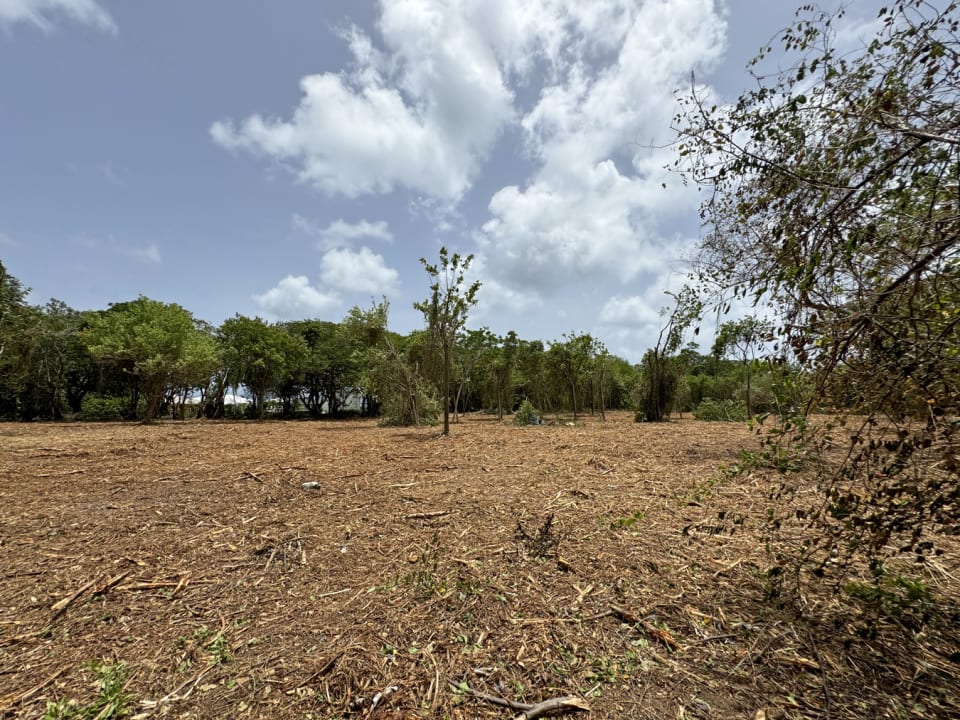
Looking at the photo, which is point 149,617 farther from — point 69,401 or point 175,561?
point 69,401

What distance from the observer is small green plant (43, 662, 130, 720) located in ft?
5.77

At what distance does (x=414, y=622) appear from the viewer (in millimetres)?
2338

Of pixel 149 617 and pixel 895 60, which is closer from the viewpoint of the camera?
pixel 895 60

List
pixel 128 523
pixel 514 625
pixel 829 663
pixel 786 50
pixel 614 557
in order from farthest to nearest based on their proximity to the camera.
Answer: pixel 128 523 → pixel 614 557 → pixel 514 625 → pixel 786 50 → pixel 829 663

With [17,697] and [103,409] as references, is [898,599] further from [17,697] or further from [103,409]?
[103,409]

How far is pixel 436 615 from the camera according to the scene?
240 centimetres

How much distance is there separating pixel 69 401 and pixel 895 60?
133 feet

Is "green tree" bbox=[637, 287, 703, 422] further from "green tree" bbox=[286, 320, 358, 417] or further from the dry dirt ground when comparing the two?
"green tree" bbox=[286, 320, 358, 417]

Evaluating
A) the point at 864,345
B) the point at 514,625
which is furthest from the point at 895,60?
the point at 514,625

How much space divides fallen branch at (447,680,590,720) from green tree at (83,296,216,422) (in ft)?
68.3

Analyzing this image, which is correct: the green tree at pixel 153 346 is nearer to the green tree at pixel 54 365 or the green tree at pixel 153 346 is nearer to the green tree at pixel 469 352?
the green tree at pixel 54 365

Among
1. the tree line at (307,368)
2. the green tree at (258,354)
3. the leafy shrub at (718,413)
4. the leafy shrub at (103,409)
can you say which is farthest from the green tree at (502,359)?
the leafy shrub at (103,409)

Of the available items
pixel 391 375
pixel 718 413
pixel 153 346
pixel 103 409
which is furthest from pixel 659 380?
pixel 103 409

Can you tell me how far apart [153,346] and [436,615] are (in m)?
20.9
